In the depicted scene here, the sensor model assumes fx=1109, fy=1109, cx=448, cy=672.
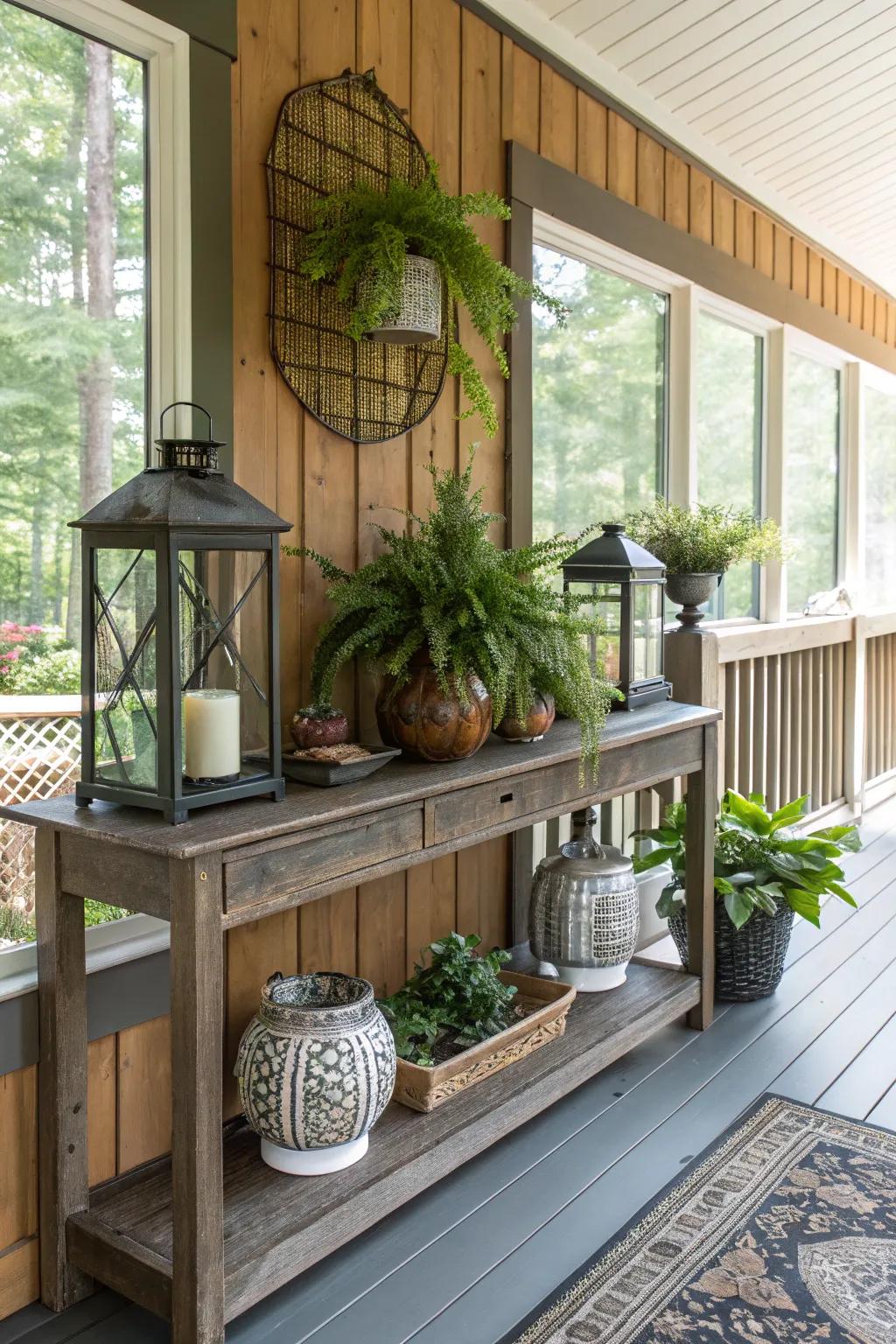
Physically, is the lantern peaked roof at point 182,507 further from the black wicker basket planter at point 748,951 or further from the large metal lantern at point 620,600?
the black wicker basket planter at point 748,951

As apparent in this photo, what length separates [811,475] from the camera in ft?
16.3

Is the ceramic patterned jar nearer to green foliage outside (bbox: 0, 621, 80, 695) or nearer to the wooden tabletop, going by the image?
the wooden tabletop

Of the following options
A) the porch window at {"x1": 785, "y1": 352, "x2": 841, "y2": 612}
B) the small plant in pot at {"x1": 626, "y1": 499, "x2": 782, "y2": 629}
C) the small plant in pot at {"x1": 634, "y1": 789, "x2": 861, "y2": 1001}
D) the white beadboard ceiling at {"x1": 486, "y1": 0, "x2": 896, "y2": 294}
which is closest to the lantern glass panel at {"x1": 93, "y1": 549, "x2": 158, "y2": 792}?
the small plant in pot at {"x1": 634, "y1": 789, "x2": 861, "y2": 1001}

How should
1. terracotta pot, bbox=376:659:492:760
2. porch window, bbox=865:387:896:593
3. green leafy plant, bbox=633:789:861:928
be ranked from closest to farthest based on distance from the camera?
terracotta pot, bbox=376:659:492:760 < green leafy plant, bbox=633:789:861:928 < porch window, bbox=865:387:896:593

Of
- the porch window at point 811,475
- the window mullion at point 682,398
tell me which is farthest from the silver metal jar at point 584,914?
the porch window at point 811,475

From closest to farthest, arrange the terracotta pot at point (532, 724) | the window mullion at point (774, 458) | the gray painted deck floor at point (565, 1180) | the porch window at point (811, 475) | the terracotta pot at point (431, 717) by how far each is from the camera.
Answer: the gray painted deck floor at point (565, 1180) < the terracotta pot at point (431, 717) < the terracotta pot at point (532, 724) < the window mullion at point (774, 458) < the porch window at point (811, 475)

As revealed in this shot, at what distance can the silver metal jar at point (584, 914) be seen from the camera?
263 cm

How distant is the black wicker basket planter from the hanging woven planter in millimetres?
1708

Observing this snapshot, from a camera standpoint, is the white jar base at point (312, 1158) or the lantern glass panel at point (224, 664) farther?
the white jar base at point (312, 1158)

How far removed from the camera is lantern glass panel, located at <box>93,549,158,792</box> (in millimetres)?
1664

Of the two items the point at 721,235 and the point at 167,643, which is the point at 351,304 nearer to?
the point at 167,643

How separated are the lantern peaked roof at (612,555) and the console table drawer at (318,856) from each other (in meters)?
1.02

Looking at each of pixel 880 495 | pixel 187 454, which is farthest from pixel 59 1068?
pixel 880 495

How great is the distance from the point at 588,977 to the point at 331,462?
4.52 ft
